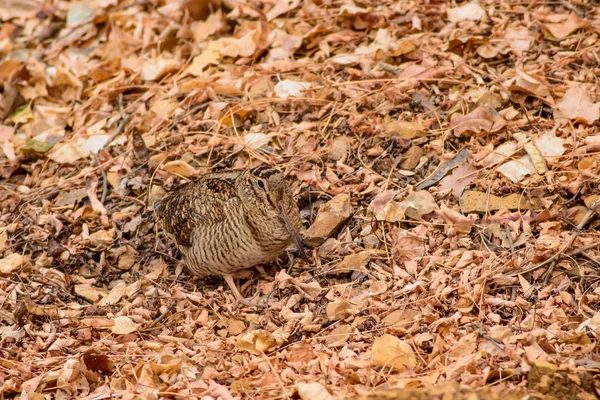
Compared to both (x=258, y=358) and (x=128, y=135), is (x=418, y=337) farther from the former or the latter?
(x=128, y=135)

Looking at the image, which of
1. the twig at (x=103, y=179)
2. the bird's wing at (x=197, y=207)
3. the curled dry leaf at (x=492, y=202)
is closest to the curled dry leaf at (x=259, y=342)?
the bird's wing at (x=197, y=207)

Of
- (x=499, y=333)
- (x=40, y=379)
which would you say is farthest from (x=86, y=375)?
(x=499, y=333)

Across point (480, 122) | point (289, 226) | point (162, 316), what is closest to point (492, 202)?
point (480, 122)

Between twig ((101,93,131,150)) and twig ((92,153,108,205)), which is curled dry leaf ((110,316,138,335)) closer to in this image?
twig ((92,153,108,205))

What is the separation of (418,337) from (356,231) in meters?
1.25

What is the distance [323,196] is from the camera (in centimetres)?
609

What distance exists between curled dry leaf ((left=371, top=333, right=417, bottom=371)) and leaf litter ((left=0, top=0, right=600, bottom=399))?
0.01m

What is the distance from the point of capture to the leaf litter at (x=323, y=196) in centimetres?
477

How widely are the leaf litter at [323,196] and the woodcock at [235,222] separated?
0.26 meters

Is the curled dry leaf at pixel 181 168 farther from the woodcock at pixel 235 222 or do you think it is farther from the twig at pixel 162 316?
the twig at pixel 162 316

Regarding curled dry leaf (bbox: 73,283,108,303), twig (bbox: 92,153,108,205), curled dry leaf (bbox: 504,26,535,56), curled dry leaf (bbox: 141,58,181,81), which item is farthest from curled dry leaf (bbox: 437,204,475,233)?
curled dry leaf (bbox: 141,58,181,81)

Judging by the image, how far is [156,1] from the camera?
27.8 ft

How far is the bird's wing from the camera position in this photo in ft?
18.7

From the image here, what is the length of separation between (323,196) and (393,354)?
5.85 feet
